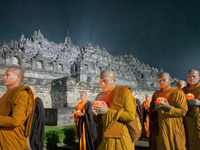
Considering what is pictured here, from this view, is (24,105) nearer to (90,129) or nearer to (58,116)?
(90,129)

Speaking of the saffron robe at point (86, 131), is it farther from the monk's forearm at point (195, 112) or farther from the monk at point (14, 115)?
the monk's forearm at point (195, 112)

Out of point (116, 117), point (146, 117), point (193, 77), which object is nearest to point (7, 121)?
point (116, 117)

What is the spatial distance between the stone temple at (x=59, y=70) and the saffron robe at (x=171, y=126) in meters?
10.1

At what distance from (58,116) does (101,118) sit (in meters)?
6.61

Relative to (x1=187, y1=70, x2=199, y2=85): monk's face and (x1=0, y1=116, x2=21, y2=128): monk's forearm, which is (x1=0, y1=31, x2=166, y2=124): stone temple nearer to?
(x1=187, y1=70, x2=199, y2=85): monk's face

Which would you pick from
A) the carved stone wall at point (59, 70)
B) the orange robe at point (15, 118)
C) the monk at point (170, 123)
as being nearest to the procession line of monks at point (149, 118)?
the monk at point (170, 123)

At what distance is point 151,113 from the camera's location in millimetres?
4367

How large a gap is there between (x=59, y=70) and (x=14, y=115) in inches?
1162

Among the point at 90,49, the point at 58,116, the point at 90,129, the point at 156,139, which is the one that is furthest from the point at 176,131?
the point at 90,49

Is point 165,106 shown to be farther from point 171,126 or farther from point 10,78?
point 10,78

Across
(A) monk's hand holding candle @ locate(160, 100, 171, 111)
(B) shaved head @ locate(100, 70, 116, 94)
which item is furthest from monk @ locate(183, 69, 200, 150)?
(B) shaved head @ locate(100, 70, 116, 94)

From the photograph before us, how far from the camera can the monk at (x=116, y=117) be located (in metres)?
2.73

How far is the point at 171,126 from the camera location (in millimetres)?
3865

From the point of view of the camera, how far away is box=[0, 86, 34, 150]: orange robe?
2412 millimetres
